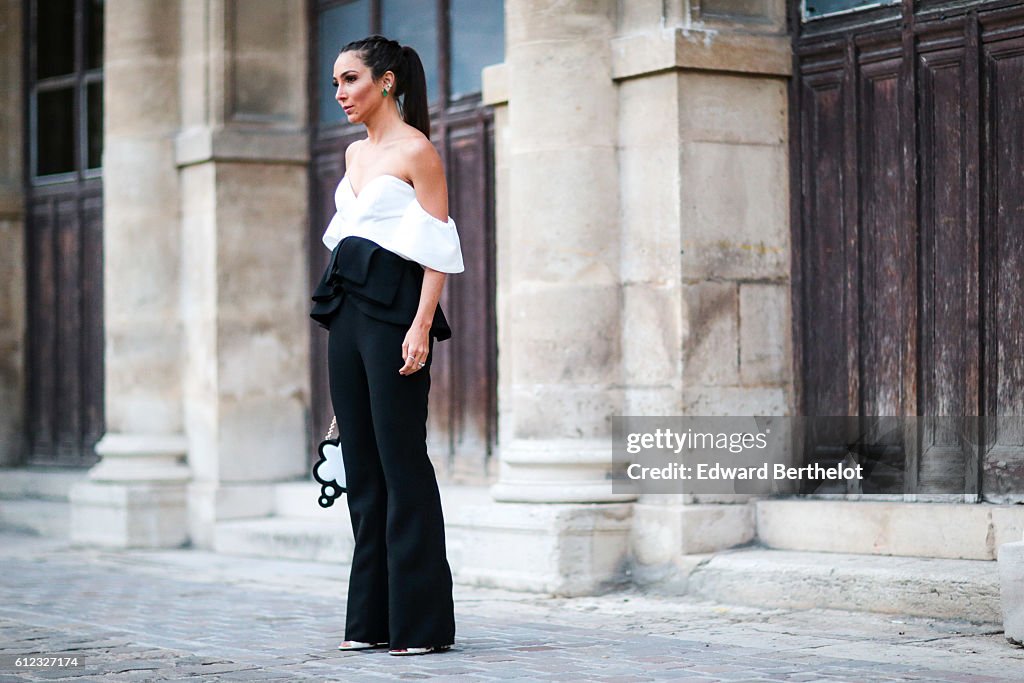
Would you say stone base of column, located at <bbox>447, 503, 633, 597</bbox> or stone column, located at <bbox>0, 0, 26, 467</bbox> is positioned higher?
stone column, located at <bbox>0, 0, 26, 467</bbox>

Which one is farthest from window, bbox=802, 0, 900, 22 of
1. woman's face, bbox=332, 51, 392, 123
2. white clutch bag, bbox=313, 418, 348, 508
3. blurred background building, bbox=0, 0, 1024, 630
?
white clutch bag, bbox=313, 418, 348, 508

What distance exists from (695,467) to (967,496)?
1.15m

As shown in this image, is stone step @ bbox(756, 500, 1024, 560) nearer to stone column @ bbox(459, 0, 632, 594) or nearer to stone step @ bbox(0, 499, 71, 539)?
stone column @ bbox(459, 0, 632, 594)

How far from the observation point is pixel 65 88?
11.8 meters

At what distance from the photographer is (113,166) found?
10.1m

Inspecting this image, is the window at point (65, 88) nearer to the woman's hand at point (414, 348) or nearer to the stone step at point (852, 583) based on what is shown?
the stone step at point (852, 583)

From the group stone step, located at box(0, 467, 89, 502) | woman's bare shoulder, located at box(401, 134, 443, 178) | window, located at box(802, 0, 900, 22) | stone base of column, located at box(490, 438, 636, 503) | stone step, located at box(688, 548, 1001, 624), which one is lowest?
stone step, located at box(688, 548, 1001, 624)

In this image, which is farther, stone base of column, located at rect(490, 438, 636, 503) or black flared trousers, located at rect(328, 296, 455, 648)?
stone base of column, located at rect(490, 438, 636, 503)

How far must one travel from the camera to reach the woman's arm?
5320 millimetres

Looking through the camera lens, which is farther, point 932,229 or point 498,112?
point 498,112

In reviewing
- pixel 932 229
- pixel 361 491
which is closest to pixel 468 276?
pixel 932 229

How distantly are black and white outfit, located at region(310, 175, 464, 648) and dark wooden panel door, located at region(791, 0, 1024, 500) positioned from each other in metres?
2.34

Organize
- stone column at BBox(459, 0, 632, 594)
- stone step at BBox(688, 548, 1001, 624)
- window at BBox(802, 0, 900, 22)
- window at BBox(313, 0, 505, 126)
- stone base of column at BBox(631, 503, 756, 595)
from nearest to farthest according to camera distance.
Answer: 1. stone step at BBox(688, 548, 1001, 624)
2. stone base of column at BBox(631, 503, 756, 595)
3. window at BBox(802, 0, 900, 22)
4. stone column at BBox(459, 0, 632, 594)
5. window at BBox(313, 0, 505, 126)

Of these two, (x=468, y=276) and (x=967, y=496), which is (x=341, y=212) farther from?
(x=468, y=276)
